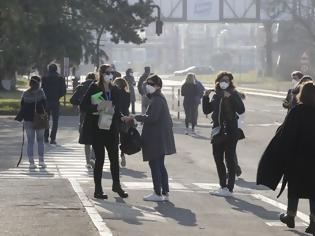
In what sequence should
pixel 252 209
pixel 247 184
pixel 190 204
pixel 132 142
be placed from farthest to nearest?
pixel 247 184, pixel 132 142, pixel 190 204, pixel 252 209

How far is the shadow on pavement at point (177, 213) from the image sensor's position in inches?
453

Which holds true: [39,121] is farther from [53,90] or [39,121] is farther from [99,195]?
[53,90]

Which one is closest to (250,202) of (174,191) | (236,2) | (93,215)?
(174,191)

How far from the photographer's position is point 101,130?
13.2 meters

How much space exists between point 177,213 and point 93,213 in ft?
4.05

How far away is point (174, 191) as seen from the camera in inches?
573

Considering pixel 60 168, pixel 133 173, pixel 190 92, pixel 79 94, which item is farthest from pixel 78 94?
pixel 190 92

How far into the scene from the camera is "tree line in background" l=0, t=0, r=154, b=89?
134 feet

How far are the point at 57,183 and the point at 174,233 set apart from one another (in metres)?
4.70

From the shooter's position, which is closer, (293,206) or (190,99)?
(293,206)

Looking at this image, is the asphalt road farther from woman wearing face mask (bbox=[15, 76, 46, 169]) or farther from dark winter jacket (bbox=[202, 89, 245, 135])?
dark winter jacket (bbox=[202, 89, 245, 135])

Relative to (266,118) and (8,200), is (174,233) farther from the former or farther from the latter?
(266,118)

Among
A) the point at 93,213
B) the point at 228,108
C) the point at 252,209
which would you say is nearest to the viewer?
the point at 93,213

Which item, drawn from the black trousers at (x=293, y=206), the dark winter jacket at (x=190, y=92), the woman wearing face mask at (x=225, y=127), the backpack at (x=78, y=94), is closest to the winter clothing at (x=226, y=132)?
the woman wearing face mask at (x=225, y=127)
